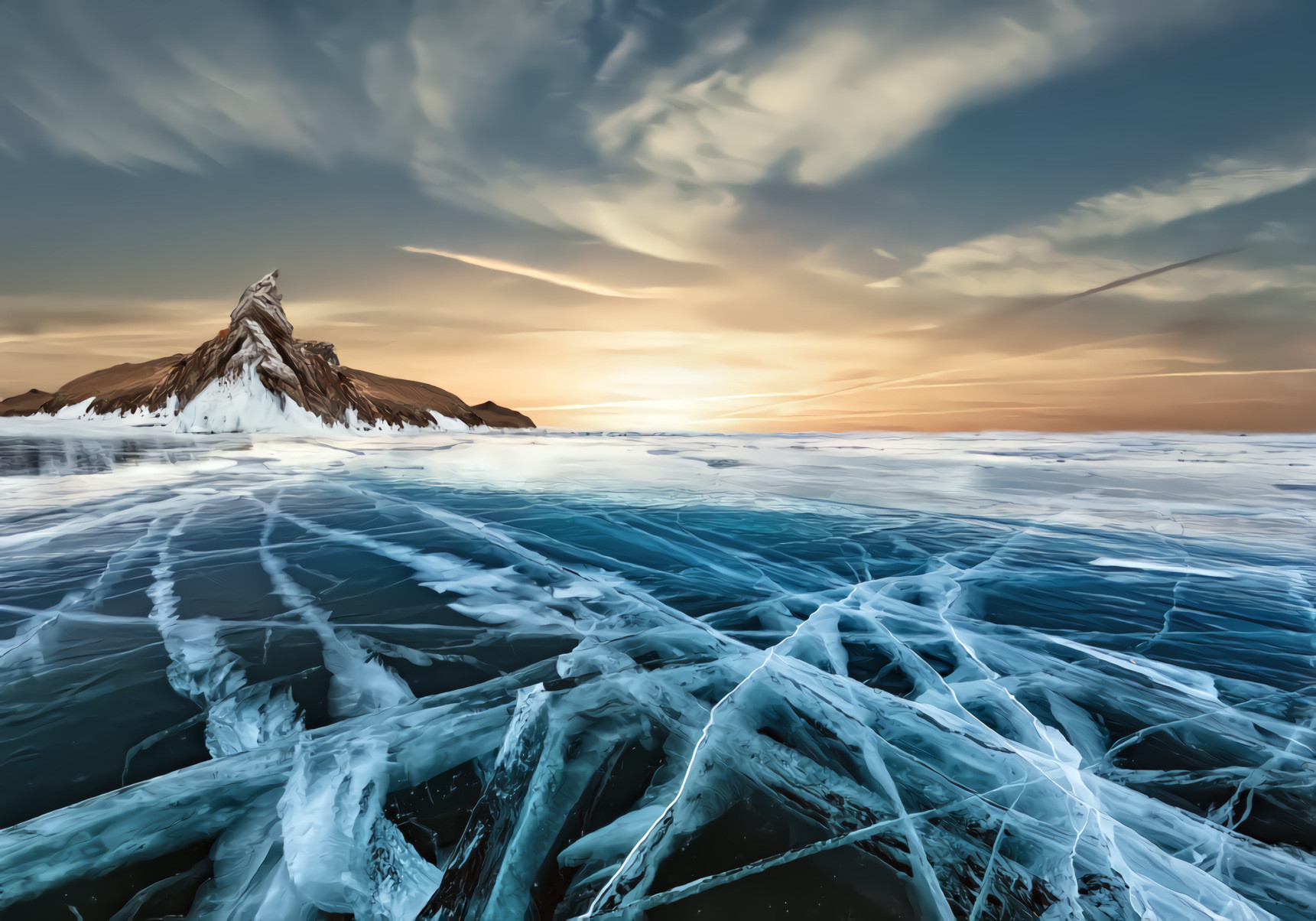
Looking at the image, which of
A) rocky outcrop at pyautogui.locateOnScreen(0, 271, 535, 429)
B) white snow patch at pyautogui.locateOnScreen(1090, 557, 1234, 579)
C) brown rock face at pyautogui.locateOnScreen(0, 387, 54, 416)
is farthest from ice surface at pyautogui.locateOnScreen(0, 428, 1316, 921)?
brown rock face at pyautogui.locateOnScreen(0, 387, 54, 416)

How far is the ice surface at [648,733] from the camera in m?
1.54

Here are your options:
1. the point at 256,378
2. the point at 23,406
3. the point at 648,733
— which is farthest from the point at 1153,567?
the point at 23,406

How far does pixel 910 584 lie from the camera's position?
179 inches

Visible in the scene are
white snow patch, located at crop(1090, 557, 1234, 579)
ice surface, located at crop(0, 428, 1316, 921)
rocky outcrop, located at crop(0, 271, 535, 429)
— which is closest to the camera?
ice surface, located at crop(0, 428, 1316, 921)

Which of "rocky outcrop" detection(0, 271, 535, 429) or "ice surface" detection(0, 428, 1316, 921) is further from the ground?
"rocky outcrop" detection(0, 271, 535, 429)

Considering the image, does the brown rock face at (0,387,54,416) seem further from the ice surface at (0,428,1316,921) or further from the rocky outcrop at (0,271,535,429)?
the ice surface at (0,428,1316,921)

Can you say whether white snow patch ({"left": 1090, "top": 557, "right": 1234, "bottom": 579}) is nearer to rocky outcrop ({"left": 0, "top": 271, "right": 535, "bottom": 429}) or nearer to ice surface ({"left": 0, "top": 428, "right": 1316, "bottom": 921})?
→ ice surface ({"left": 0, "top": 428, "right": 1316, "bottom": 921})

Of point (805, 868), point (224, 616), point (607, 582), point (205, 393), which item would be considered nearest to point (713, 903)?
point (805, 868)

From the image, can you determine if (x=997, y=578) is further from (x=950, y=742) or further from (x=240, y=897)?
(x=240, y=897)

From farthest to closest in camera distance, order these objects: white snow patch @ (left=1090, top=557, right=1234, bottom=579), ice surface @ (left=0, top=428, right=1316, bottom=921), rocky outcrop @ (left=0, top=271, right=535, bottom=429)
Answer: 1. rocky outcrop @ (left=0, top=271, right=535, bottom=429)
2. white snow patch @ (left=1090, top=557, right=1234, bottom=579)
3. ice surface @ (left=0, top=428, right=1316, bottom=921)

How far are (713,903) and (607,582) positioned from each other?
3145 mm

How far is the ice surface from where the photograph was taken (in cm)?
154

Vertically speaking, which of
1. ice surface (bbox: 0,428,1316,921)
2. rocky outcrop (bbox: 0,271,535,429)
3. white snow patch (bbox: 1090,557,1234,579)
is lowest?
white snow patch (bbox: 1090,557,1234,579)

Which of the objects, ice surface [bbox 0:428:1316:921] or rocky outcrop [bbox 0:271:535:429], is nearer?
ice surface [bbox 0:428:1316:921]
